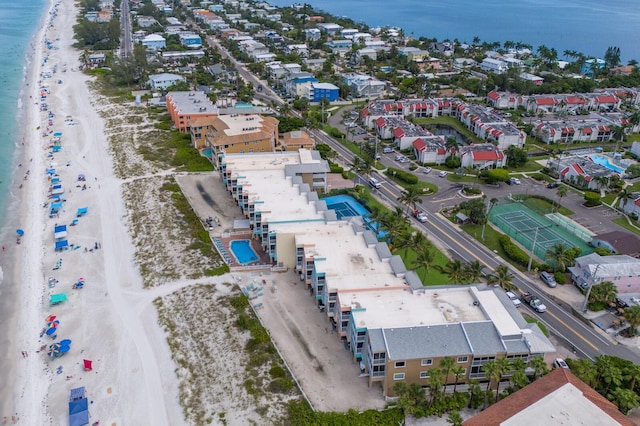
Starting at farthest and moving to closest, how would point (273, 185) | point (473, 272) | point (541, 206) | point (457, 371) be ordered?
point (541, 206)
point (273, 185)
point (473, 272)
point (457, 371)

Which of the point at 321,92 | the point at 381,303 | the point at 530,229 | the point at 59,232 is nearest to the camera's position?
the point at 381,303

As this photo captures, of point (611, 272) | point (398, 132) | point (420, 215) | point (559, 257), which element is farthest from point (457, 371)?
point (398, 132)

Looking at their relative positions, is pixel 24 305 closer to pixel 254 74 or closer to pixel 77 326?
pixel 77 326

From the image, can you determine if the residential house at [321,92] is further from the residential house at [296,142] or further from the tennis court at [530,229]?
the tennis court at [530,229]

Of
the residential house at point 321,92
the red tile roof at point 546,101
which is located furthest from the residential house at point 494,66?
the residential house at point 321,92

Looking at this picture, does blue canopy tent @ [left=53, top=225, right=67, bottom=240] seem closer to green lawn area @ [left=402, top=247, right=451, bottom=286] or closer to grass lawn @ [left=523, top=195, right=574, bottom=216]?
green lawn area @ [left=402, top=247, right=451, bottom=286]

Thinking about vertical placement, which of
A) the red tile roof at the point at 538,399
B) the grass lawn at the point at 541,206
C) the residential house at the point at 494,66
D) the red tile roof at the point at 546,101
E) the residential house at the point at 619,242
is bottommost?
the grass lawn at the point at 541,206

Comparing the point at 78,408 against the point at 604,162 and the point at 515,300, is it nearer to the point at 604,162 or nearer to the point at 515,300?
the point at 515,300
